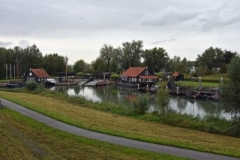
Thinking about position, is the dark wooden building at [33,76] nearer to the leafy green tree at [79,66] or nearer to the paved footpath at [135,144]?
the leafy green tree at [79,66]

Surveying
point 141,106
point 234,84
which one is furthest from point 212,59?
point 234,84

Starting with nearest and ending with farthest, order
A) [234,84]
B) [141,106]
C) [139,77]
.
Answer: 1. [234,84]
2. [141,106]
3. [139,77]

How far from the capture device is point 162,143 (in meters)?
12.7

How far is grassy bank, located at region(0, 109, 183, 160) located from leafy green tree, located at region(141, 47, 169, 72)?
80.1 m

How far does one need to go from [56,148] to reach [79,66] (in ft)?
338

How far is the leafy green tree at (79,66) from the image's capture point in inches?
4387

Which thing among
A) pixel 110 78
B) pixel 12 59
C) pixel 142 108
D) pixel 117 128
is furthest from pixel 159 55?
pixel 117 128

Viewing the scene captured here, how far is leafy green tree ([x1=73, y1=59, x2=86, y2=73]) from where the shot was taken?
111438 mm

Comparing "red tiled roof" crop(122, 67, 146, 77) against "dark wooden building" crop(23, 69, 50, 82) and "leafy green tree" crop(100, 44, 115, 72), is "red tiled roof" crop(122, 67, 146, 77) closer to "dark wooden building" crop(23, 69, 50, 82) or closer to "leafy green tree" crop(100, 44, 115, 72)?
"dark wooden building" crop(23, 69, 50, 82)

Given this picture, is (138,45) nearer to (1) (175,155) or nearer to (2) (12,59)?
(2) (12,59)

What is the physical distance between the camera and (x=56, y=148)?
11.1 metres

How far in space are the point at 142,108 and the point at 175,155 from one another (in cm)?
1089

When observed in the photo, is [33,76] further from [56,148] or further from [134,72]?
[56,148]

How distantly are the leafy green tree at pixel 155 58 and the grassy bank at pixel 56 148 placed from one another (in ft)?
263
